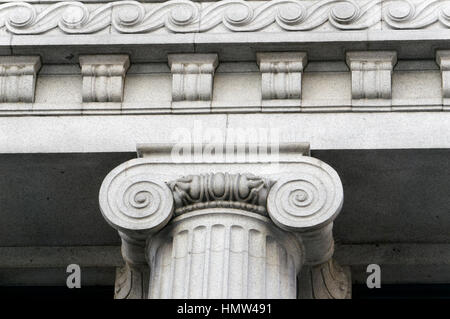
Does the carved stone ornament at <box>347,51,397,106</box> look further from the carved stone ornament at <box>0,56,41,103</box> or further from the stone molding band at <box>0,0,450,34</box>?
the carved stone ornament at <box>0,56,41,103</box>

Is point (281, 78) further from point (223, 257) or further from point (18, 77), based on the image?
point (18, 77)

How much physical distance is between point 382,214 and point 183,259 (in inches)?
125

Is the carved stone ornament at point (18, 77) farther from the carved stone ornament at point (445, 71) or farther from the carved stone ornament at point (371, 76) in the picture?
the carved stone ornament at point (445, 71)

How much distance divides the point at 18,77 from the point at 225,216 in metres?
3.37

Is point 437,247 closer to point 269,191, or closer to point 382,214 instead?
point 382,214

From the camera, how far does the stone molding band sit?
20.0 meters

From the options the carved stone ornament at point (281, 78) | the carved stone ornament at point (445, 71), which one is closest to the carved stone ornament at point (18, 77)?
the carved stone ornament at point (281, 78)

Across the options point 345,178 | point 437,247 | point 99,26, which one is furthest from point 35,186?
point 437,247

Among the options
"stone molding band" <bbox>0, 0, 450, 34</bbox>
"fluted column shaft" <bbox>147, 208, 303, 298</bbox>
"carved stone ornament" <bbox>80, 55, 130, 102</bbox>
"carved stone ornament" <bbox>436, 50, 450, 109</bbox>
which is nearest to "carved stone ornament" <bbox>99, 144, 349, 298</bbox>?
"fluted column shaft" <bbox>147, 208, 303, 298</bbox>

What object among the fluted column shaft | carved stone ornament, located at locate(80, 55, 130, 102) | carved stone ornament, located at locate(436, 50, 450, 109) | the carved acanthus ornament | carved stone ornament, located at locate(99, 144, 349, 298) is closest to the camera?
the fluted column shaft

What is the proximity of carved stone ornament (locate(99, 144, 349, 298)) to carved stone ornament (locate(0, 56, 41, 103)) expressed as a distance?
5.88ft

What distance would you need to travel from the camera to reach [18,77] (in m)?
20.1

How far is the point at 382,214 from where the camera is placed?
2048 cm
